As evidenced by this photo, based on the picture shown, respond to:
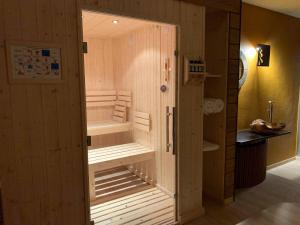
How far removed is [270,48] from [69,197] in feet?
12.4

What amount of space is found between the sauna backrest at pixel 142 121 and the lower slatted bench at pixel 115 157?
0.30 m

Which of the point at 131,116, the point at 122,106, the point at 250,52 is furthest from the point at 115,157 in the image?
the point at 250,52

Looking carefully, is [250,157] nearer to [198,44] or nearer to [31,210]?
[198,44]

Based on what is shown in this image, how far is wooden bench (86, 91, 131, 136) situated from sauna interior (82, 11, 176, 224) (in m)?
0.02

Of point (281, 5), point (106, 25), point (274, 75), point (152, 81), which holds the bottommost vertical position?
point (152, 81)

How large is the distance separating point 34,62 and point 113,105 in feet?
8.35

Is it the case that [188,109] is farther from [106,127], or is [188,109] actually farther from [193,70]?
[106,127]

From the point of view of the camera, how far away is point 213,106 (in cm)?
265

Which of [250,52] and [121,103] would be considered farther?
[121,103]

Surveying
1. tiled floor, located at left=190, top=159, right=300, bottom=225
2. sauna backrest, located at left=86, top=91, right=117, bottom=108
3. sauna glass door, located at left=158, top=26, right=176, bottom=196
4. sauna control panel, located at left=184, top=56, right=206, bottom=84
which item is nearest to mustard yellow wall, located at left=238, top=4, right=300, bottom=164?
tiled floor, located at left=190, top=159, right=300, bottom=225

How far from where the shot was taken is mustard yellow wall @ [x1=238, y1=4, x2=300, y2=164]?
11.9ft

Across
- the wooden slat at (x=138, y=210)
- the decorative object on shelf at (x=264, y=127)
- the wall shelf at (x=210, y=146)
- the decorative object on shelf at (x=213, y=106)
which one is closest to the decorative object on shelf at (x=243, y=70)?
the decorative object on shelf at (x=264, y=127)

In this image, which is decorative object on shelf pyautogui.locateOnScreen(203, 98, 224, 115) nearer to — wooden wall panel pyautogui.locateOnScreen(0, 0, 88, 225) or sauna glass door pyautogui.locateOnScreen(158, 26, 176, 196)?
sauna glass door pyautogui.locateOnScreen(158, 26, 176, 196)

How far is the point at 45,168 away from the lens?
5.53 feet
